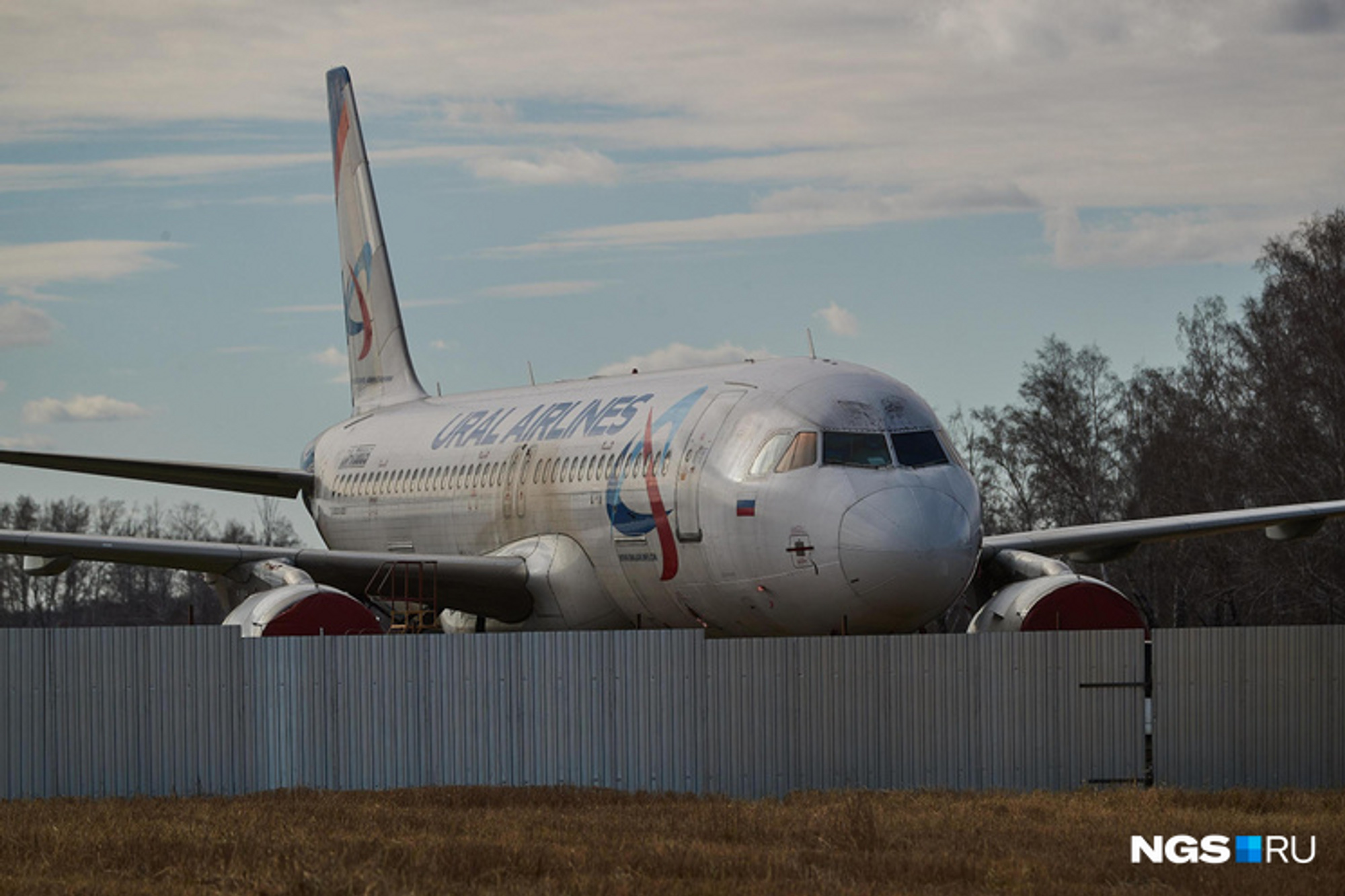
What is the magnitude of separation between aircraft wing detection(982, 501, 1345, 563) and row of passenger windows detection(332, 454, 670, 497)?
468 centimetres

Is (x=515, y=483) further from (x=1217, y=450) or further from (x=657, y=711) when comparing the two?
(x=1217, y=450)

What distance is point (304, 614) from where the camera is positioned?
22000 mm

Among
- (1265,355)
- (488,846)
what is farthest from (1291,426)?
(488,846)

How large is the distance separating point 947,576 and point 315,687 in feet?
20.8

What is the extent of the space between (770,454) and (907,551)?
224cm

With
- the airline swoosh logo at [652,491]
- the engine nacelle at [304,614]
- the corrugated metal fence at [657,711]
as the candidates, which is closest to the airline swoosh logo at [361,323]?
the airline swoosh logo at [652,491]

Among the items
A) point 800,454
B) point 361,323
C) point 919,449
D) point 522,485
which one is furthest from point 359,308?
point 919,449

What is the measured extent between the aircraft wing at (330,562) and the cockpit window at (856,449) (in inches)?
228

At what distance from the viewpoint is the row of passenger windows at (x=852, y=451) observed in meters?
21.6

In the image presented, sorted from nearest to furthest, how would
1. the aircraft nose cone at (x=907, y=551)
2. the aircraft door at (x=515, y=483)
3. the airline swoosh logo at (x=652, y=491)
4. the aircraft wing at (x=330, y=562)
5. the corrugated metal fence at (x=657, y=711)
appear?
1. the corrugated metal fence at (x=657, y=711)
2. the aircraft nose cone at (x=907, y=551)
3. the airline swoosh logo at (x=652, y=491)
4. the aircraft wing at (x=330, y=562)
5. the aircraft door at (x=515, y=483)

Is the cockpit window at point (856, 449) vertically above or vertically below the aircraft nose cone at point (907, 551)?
above

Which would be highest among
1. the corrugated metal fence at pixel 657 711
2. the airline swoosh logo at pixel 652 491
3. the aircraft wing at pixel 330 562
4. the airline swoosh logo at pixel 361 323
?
the airline swoosh logo at pixel 361 323

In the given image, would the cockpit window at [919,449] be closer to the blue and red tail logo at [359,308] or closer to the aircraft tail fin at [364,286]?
the aircraft tail fin at [364,286]

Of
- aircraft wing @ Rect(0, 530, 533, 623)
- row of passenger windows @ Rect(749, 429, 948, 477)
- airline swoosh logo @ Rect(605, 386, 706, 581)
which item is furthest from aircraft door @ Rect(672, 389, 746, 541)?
aircraft wing @ Rect(0, 530, 533, 623)
